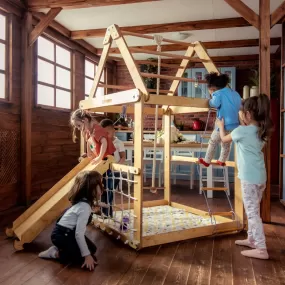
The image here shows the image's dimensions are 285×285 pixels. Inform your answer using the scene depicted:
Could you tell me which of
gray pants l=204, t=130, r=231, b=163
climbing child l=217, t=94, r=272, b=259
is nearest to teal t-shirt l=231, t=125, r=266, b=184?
climbing child l=217, t=94, r=272, b=259

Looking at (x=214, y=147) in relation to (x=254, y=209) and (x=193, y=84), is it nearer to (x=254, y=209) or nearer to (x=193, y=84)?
(x=254, y=209)

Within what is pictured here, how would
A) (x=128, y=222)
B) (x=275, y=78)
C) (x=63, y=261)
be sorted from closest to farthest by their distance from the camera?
(x=63, y=261) → (x=128, y=222) → (x=275, y=78)

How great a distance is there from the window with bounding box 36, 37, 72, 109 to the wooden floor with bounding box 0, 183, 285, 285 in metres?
2.75

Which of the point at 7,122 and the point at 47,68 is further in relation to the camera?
the point at 47,68

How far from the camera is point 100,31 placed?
5691 millimetres

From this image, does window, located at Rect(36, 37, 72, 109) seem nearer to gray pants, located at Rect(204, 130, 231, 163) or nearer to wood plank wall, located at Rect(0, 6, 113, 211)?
wood plank wall, located at Rect(0, 6, 113, 211)

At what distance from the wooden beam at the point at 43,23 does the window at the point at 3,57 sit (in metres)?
0.34

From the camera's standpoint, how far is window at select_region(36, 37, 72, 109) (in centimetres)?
514

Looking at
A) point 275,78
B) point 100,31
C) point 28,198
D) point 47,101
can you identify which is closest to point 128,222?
point 28,198

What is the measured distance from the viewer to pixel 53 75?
17.8 feet

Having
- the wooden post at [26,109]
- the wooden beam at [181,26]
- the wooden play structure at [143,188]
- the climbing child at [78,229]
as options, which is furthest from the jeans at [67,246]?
the wooden beam at [181,26]

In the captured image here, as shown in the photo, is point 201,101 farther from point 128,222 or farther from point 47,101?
point 47,101

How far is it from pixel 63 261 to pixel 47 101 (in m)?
3.38

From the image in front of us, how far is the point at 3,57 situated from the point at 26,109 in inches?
27.8
